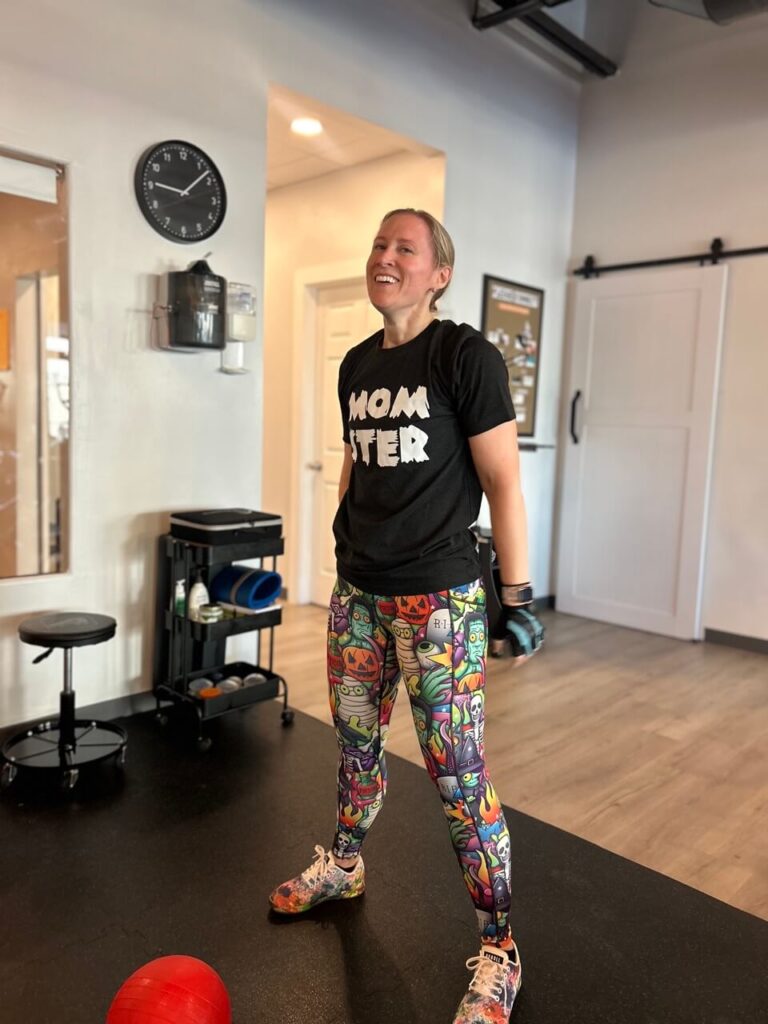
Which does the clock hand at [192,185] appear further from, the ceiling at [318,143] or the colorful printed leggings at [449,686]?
the colorful printed leggings at [449,686]

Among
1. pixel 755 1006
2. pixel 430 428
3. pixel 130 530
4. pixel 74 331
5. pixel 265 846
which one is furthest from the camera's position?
pixel 130 530

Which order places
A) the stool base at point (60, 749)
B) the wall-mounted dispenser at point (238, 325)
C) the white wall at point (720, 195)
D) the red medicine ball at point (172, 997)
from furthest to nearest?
the white wall at point (720, 195) < the wall-mounted dispenser at point (238, 325) < the stool base at point (60, 749) < the red medicine ball at point (172, 997)

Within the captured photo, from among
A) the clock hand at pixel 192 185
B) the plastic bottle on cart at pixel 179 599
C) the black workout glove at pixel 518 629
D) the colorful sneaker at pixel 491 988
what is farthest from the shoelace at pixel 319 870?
the clock hand at pixel 192 185

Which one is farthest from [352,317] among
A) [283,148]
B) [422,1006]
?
[422,1006]

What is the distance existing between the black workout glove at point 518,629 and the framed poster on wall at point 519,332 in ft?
9.78

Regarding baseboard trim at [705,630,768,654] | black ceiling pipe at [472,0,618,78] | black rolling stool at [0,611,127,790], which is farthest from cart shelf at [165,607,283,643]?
black ceiling pipe at [472,0,618,78]

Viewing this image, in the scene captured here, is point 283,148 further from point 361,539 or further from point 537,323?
point 361,539

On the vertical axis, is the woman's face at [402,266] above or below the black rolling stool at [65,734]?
above

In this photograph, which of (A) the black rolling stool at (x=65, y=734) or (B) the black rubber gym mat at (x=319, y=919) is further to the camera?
(A) the black rolling stool at (x=65, y=734)

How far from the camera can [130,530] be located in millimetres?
2939

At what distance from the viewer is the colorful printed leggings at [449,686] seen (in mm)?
1476

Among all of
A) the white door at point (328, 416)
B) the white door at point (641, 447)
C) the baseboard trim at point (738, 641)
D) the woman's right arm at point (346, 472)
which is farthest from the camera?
the white door at point (328, 416)

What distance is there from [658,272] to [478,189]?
1.16 metres

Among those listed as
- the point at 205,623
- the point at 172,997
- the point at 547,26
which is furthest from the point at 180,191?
the point at 172,997
